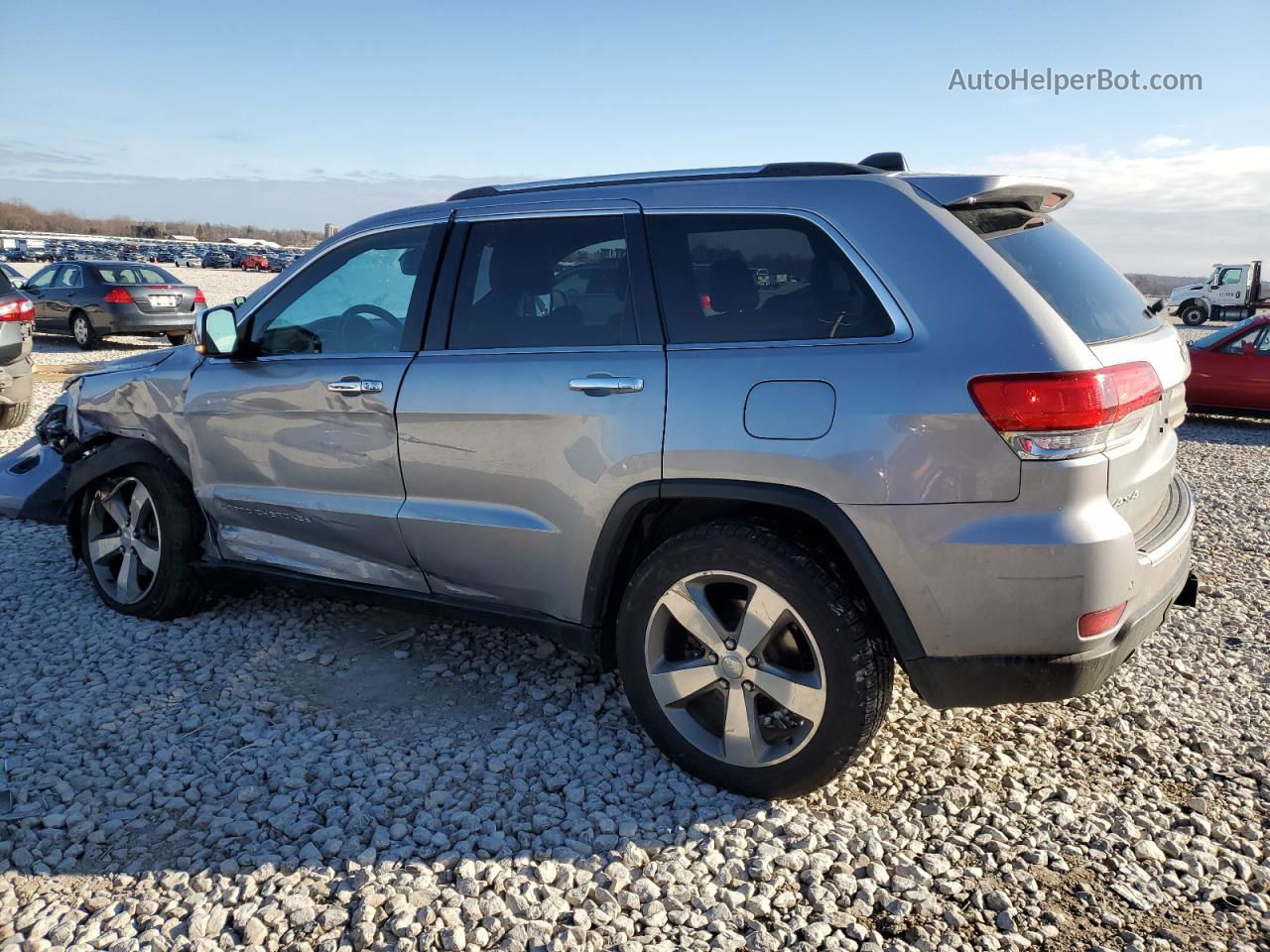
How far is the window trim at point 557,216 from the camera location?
3262mm

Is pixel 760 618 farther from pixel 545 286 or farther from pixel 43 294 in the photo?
pixel 43 294

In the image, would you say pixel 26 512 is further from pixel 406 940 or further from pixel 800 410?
pixel 800 410

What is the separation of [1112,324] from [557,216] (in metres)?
1.85

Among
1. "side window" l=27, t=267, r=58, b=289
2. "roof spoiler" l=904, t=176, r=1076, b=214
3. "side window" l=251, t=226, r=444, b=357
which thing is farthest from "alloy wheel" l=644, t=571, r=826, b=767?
Result: "side window" l=27, t=267, r=58, b=289

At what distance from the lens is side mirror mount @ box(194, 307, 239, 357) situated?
4.15m

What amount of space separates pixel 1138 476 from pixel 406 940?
2.35m

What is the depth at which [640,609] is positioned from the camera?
3.20m

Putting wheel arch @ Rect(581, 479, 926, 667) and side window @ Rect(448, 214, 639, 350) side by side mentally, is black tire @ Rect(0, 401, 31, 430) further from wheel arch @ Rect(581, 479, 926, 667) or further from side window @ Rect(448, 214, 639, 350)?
wheel arch @ Rect(581, 479, 926, 667)

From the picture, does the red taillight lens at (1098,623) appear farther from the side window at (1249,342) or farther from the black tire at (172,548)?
the side window at (1249,342)

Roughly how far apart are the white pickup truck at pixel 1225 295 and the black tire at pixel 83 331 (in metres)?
31.2

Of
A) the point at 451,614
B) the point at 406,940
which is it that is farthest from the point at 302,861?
the point at 451,614

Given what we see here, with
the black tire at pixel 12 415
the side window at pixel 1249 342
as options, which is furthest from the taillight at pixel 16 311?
the side window at pixel 1249 342

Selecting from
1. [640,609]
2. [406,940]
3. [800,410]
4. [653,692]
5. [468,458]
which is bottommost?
[406,940]

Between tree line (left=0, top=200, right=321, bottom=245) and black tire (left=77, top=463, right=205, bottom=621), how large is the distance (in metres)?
123
